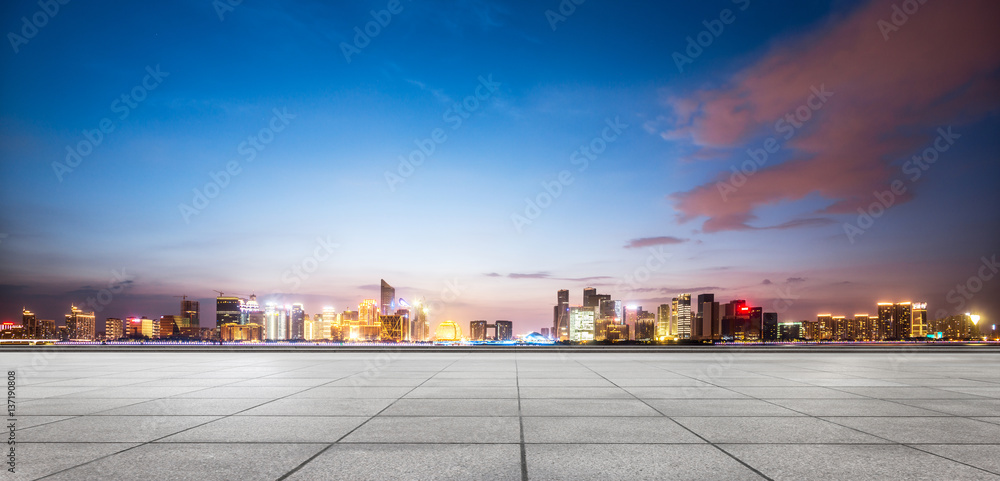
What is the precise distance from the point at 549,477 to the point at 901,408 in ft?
26.3

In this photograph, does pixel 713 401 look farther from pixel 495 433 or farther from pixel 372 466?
pixel 372 466

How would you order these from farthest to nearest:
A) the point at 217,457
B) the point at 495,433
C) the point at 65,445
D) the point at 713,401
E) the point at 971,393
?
1. the point at 971,393
2. the point at 713,401
3. the point at 495,433
4. the point at 65,445
5. the point at 217,457

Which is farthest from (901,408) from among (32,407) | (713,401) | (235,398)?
(32,407)

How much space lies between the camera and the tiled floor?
5.95 metres

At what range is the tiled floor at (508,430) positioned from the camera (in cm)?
595

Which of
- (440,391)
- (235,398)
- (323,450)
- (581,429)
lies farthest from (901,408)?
(235,398)

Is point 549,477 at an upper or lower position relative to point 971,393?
upper

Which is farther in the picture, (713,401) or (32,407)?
(713,401)

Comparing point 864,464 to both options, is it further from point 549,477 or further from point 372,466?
point 372,466

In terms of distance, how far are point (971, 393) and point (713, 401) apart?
20.3ft

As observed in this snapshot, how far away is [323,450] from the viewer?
6.77m

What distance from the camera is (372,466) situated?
604cm

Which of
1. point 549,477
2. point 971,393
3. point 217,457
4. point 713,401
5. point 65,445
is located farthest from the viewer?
point 971,393

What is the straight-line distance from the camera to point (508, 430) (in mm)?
8000
